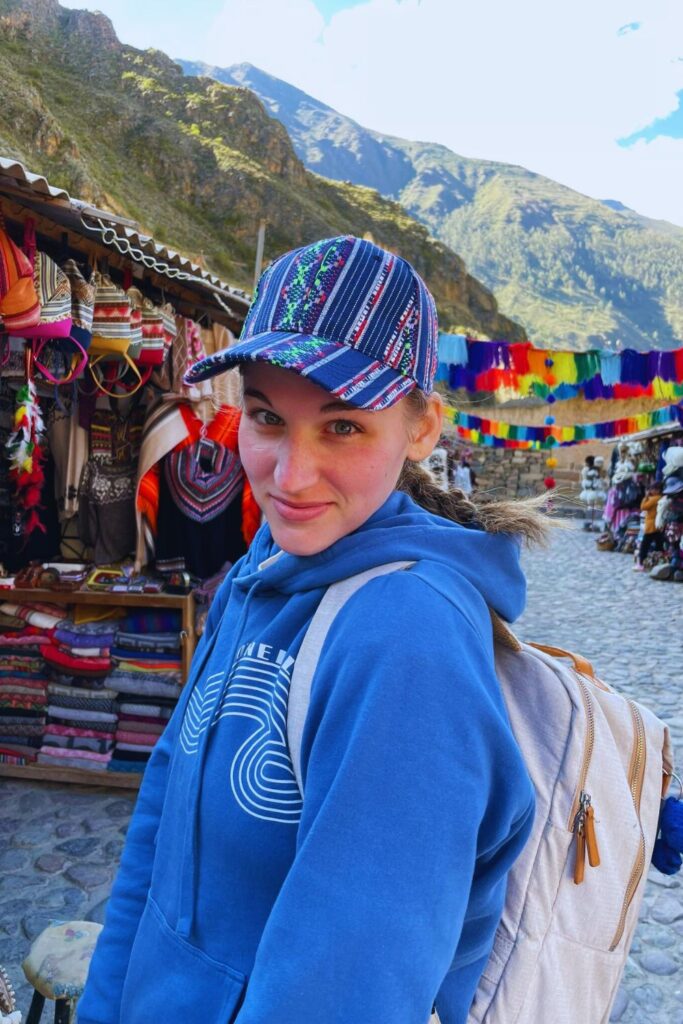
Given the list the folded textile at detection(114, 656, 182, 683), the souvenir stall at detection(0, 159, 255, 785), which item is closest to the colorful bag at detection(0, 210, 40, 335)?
the souvenir stall at detection(0, 159, 255, 785)

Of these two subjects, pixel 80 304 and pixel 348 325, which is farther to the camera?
pixel 80 304

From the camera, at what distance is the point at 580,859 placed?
3.10 ft

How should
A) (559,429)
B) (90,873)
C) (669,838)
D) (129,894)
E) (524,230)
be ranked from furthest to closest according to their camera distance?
(524,230) < (559,429) < (90,873) < (129,894) < (669,838)

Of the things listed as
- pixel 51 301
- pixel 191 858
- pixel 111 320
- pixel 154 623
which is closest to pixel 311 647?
pixel 191 858

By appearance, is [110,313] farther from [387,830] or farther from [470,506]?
[387,830]

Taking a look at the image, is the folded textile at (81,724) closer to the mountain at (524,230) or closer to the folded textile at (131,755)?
the folded textile at (131,755)

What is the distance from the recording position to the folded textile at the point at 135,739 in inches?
162

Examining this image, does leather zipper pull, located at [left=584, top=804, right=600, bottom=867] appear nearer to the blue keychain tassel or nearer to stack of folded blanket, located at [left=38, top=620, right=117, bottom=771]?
the blue keychain tassel

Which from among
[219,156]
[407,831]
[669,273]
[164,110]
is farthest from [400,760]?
[669,273]

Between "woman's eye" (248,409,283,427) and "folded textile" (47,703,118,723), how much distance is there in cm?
367

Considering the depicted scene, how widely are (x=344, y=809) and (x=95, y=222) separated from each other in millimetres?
3529

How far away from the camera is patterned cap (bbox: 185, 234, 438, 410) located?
2.88 ft

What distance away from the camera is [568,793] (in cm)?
95

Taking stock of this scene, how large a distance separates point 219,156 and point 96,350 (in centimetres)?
4895
